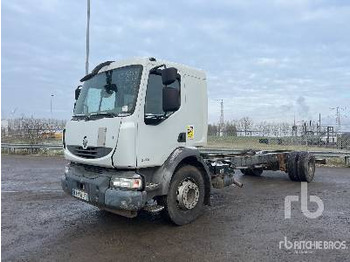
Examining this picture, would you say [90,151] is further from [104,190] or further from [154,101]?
[154,101]

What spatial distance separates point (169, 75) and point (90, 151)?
1779mm

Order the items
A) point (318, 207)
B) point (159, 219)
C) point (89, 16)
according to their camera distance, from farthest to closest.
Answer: point (89, 16) → point (318, 207) → point (159, 219)

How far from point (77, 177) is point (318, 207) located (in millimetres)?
5084

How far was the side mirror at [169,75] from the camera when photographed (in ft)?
18.0

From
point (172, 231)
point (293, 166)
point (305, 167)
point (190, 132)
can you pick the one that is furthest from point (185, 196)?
point (305, 167)

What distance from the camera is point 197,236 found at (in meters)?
5.54

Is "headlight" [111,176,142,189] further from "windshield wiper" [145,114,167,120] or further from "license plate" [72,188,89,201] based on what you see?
"windshield wiper" [145,114,167,120]

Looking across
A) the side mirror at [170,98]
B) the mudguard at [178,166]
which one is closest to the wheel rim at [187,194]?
the mudguard at [178,166]

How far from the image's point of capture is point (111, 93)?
5910 mm

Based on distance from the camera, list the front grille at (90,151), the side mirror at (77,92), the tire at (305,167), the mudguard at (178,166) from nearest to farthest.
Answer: the front grille at (90,151), the mudguard at (178,166), the side mirror at (77,92), the tire at (305,167)

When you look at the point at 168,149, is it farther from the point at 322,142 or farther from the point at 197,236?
the point at 322,142

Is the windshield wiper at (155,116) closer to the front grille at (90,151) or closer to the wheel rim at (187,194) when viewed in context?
the front grille at (90,151)

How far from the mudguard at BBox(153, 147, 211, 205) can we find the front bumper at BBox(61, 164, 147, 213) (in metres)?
0.45

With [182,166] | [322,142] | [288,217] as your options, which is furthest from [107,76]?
[322,142]
